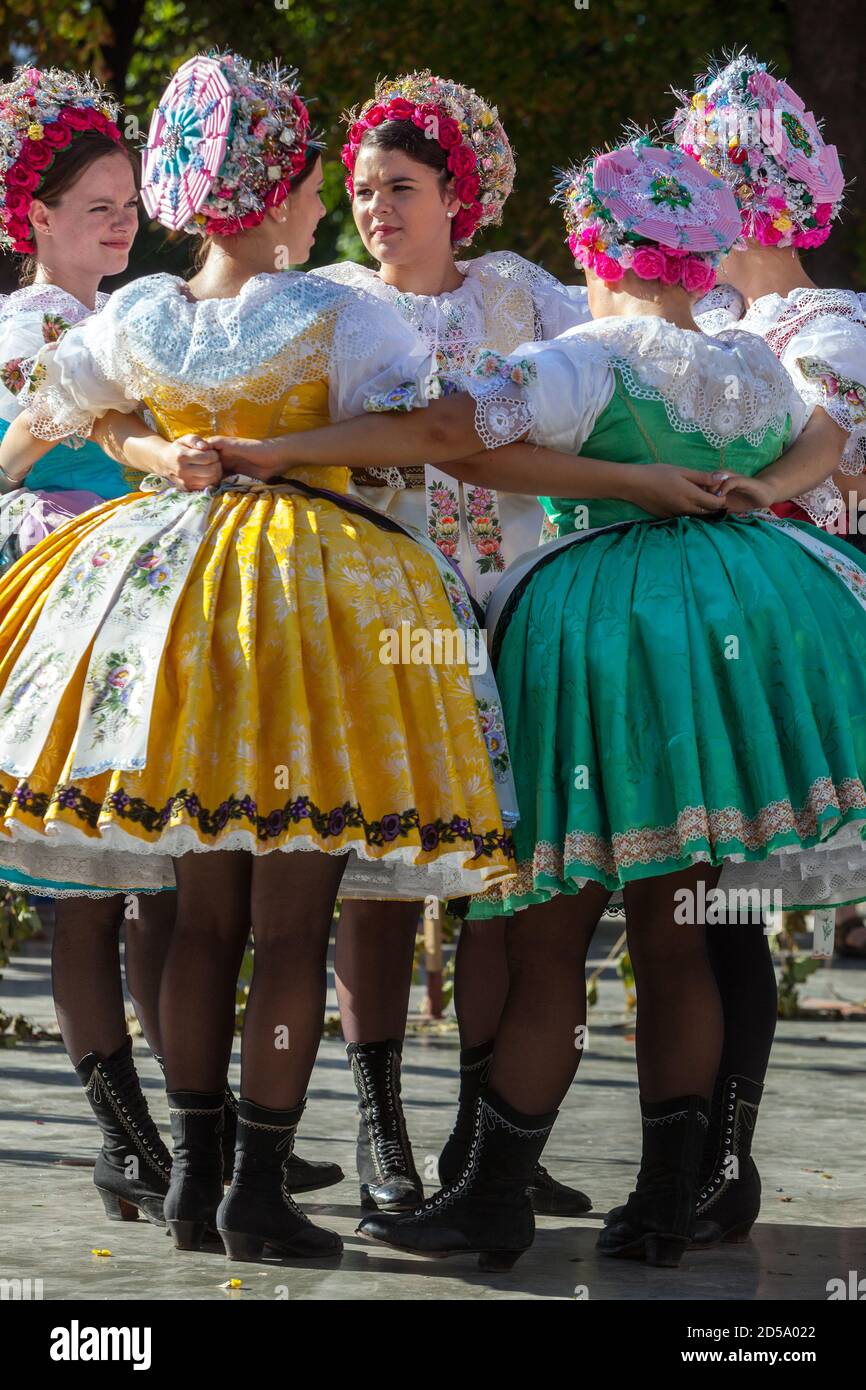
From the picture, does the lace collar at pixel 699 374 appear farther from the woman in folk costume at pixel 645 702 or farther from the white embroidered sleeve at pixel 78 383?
the white embroidered sleeve at pixel 78 383

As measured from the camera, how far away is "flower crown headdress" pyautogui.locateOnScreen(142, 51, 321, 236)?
10.2ft

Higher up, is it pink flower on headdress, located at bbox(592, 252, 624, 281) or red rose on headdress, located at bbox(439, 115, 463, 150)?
red rose on headdress, located at bbox(439, 115, 463, 150)

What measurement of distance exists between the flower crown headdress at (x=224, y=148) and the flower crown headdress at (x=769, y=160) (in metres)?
0.90

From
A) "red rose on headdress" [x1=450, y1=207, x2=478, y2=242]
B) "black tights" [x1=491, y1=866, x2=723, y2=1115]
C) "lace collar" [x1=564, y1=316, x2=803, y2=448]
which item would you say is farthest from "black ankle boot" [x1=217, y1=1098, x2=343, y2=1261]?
"red rose on headdress" [x1=450, y1=207, x2=478, y2=242]

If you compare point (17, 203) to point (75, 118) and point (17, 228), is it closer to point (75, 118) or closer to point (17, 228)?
point (17, 228)

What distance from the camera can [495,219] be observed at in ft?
12.8

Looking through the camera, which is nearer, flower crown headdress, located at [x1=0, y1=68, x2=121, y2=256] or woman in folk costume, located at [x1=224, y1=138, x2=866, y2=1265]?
woman in folk costume, located at [x1=224, y1=138, x2=866, y2=1265]

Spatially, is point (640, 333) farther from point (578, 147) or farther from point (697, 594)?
point (578, 147)

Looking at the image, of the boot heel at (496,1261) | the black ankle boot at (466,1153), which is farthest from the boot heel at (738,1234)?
the boot heel at (496,1261)

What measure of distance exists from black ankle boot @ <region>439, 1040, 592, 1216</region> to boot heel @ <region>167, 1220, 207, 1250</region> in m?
0.59

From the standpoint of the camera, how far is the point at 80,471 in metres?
3.73

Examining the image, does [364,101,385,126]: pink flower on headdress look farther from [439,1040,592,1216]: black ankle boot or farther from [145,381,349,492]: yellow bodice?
[439,1040,592,1216]: black ankle boot

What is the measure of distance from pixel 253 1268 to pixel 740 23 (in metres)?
7.68
